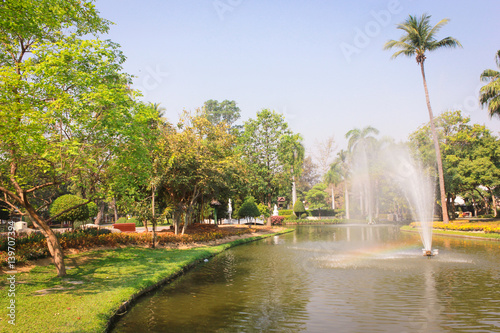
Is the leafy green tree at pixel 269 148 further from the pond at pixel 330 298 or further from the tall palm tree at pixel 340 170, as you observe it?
the pond at pixel 330 298

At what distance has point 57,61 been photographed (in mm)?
10484

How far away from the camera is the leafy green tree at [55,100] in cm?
1002

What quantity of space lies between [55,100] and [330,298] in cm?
1092

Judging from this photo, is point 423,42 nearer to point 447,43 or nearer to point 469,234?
point 447,43

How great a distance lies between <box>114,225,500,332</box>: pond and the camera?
26.8 ft

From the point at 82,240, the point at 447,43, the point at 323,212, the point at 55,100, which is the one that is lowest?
the point at 82,240

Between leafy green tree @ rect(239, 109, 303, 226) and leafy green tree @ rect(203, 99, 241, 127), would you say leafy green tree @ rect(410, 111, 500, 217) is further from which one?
leafy green tree @ rect(203, 99, 241, 127)

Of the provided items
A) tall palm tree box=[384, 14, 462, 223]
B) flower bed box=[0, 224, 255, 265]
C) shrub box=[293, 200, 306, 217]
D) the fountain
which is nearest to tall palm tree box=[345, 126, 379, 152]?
the fountain

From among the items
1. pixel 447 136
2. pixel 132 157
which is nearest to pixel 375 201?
pixel 447 136

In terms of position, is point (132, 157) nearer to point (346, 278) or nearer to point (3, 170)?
point (3, 170)

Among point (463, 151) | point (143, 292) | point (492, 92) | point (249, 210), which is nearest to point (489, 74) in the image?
point (492, 92)

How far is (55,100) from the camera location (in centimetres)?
1155

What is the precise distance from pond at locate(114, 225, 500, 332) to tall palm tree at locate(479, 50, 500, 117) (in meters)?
24.0

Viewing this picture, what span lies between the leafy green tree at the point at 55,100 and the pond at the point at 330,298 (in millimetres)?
5215
